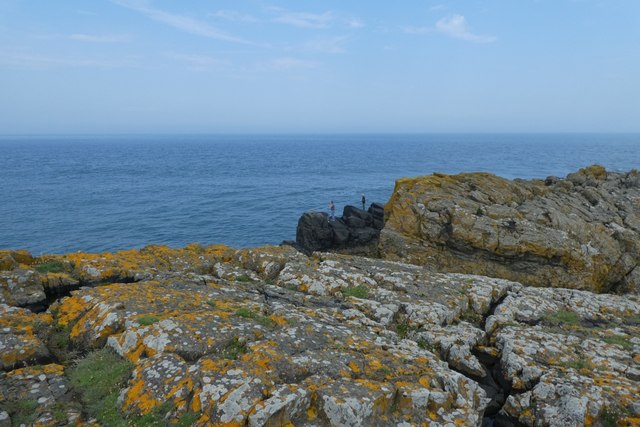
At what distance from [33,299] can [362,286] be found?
1138 cm

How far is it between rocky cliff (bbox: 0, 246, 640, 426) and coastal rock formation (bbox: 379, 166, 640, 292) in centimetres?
688

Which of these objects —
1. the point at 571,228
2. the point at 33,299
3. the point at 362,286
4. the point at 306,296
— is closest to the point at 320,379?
the point at 306,296

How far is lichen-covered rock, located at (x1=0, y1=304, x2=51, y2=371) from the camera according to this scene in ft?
28.5

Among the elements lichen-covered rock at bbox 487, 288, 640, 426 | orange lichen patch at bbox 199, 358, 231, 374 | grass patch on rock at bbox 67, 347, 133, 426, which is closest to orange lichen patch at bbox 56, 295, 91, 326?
grass patch on rock at bbox 67, 347, 133, 426

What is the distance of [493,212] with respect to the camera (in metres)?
24.0

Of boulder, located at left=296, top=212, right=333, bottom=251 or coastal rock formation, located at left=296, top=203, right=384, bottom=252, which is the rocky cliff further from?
boulder, located at left=296, top=212, right=333, bottom=251

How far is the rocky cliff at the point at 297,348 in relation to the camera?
7602mm

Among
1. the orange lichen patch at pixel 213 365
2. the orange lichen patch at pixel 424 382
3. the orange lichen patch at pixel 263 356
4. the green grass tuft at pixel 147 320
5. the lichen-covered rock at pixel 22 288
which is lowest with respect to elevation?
the orange lichen patch at pixel 424 382

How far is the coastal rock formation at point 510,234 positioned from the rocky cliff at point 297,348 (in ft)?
22.6

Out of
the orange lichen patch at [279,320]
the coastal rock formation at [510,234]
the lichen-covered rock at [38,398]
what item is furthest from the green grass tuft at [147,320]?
the coastal rock formation at [510,234]

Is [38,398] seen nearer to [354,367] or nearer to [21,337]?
[21,337]

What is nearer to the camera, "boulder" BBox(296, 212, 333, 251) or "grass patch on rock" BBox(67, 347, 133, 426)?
"grass patch on rock" BBox(67, 347, 133, 426)

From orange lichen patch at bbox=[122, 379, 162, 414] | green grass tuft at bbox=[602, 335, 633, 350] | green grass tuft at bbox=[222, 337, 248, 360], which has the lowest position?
green grass tuft at bbox=[602, 335, 633, 350]

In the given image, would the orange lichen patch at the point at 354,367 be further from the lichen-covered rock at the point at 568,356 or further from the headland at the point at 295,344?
the lichen-covered rock at the point at 568,356
